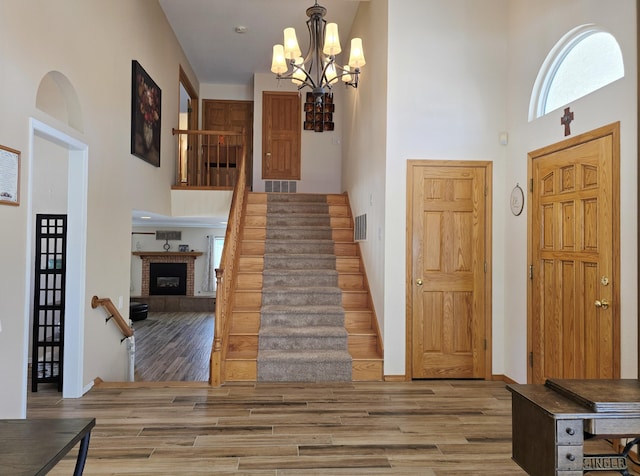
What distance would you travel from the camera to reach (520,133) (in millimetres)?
4438

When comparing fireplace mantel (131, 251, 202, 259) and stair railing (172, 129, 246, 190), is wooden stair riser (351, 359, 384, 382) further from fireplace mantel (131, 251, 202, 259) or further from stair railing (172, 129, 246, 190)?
fireplace mantel (131, 251, 202, 259)

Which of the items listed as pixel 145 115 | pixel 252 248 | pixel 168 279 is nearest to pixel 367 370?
pixel 252 248

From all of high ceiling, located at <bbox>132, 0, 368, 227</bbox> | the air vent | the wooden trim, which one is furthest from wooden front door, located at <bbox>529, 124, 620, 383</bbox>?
high ceiling, located at <bbox>132, 0, 368, 227</bbox>

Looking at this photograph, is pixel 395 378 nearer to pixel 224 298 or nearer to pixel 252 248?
pixel 224 298

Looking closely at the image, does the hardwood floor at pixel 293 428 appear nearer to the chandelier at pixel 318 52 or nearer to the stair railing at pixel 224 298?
the stair railing at pixel 224 298

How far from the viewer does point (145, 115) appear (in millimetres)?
5660

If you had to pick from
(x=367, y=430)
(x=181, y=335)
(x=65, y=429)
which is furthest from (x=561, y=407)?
(x=181, y=335)

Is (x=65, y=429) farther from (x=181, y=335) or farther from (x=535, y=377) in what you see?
(x=181, y=335)

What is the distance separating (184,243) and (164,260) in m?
0.72

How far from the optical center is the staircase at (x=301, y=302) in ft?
15.0

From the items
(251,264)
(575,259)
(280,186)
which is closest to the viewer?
(575,259)

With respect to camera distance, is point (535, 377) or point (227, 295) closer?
point (535, 377)

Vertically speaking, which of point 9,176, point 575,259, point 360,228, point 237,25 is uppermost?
point 237,25

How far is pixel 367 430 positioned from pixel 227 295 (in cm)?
234
